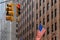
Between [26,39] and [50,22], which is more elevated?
[50,22]

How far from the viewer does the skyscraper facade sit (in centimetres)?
4612

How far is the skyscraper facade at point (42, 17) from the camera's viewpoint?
4612 centimetres

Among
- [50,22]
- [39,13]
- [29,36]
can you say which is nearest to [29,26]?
[29,36]

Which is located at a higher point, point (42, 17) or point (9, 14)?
point (9, 14)

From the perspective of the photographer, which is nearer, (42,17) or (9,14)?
(9,14)

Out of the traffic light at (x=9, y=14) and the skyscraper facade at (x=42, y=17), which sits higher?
the traffic light at (x=9, y=14)

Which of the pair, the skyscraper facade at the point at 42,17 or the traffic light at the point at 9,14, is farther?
the skyscraper facade at the point at 42,17

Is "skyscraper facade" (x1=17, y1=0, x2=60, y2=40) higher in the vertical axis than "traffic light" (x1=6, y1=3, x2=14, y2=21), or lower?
lower

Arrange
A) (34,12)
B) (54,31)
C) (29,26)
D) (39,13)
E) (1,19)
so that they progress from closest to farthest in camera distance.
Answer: (54,31) → (39,13) → (34,12) → (29,26) → (1,19)

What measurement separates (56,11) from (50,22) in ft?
9.62

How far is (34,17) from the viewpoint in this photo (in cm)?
6122

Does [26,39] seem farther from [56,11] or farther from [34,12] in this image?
[56,11]

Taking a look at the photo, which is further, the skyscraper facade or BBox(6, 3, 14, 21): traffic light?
the skyscraper facade

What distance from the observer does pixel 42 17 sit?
5341cm
